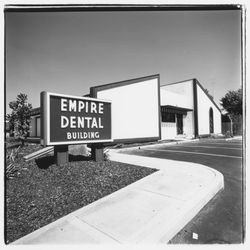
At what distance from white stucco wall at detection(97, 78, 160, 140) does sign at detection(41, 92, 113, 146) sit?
A: 582 centimetres

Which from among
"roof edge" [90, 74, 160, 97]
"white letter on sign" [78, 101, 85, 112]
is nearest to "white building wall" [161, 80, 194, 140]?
"roof edge" [90, 74, 160, 97]

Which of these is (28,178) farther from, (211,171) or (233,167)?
(233,167)

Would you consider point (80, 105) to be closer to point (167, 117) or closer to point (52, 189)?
point (52, 189)

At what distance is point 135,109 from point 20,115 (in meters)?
9.97

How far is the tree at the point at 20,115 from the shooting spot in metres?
13.0

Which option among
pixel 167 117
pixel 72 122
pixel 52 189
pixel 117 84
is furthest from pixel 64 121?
pixel 167 117

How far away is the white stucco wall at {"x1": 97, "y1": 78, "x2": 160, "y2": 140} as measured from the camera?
12.8 m

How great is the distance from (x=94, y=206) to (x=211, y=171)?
4.36 meters

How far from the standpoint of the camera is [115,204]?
340 cm

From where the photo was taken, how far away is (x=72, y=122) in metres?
5.46

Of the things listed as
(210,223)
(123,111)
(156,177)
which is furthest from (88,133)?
(123,111)

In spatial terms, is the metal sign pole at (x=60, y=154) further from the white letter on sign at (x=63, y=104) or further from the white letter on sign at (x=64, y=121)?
the white letter on sign at (x=63, y=104)

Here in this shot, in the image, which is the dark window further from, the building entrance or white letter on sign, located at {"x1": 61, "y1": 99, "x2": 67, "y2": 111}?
white letter on sign, located at {"x1": 61, "y1": 99, "x2": 67, "y2": 111}

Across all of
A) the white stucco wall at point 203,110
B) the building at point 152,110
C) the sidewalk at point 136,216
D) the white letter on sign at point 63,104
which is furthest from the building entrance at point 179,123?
the white letter on sign at point 63,104
